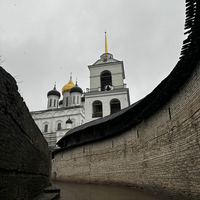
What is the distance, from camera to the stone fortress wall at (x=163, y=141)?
17.0 feet

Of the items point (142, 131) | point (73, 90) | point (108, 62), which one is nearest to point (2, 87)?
point (142, 131)

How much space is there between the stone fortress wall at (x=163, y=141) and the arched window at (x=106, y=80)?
36.2ft

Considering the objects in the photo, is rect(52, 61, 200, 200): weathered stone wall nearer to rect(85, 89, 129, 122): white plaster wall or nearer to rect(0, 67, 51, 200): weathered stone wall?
rect(0, 67, 51, 200): weathered stone wall

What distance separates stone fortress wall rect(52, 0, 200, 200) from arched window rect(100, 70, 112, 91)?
11039mm

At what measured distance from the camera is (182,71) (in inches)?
215

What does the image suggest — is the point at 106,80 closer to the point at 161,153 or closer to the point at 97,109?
the point at 97,109

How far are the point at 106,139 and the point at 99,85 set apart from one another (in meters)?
11.5

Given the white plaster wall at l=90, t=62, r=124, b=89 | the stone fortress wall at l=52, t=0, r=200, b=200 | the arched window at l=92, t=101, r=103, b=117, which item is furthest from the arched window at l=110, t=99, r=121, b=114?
the stone fortress wall at l=52, t=0, r=200, b=200

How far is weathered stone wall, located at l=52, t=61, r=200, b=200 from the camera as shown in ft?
17.7

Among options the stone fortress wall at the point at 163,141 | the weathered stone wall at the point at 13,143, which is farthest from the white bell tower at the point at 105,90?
the weathered stone wall at the point at 13,143

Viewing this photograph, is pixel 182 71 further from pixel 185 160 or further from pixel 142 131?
pixel 142 131

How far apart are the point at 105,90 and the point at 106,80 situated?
6.42 feet

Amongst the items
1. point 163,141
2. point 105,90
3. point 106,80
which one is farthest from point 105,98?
point 163,141

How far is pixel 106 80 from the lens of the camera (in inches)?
980
